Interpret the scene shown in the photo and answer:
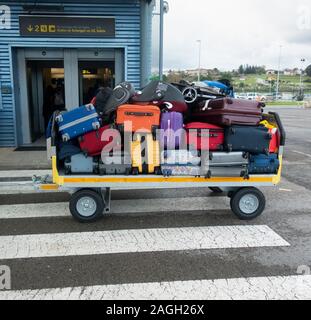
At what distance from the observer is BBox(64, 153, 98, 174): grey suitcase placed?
5270 mm

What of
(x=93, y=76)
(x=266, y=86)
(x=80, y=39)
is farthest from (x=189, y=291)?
(x=266, y=86)

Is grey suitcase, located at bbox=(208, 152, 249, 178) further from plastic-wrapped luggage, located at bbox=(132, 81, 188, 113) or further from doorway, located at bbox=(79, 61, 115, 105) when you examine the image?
doorway, located at bbox=(79, 61, 115, 105)

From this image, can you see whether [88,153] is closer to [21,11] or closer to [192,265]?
[192,265]

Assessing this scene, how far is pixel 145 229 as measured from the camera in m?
5.09

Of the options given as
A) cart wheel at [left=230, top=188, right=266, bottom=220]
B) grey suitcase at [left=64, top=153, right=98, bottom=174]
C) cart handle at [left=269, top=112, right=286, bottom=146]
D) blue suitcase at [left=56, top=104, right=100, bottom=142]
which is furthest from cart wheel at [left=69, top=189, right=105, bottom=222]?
cart handle at [left=269, top=112, right=286, bottom=146]

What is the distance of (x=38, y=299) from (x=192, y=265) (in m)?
1.64

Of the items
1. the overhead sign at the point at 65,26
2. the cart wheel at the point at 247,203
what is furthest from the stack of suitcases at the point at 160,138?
the overhead sign at the point at 65,26

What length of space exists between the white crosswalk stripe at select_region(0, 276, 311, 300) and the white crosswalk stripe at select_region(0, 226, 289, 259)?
79 cm

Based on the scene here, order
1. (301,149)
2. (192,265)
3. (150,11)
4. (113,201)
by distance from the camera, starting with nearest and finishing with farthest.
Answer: (192,265) < (113,201) < (150,11) < (301,149)

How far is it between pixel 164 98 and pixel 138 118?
0.53m

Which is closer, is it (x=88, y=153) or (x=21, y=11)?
(x=88, y=153)

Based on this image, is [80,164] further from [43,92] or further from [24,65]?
[43,92]

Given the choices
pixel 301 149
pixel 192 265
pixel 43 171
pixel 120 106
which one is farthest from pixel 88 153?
pixel 301 149

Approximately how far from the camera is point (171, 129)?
5152 millimetres
